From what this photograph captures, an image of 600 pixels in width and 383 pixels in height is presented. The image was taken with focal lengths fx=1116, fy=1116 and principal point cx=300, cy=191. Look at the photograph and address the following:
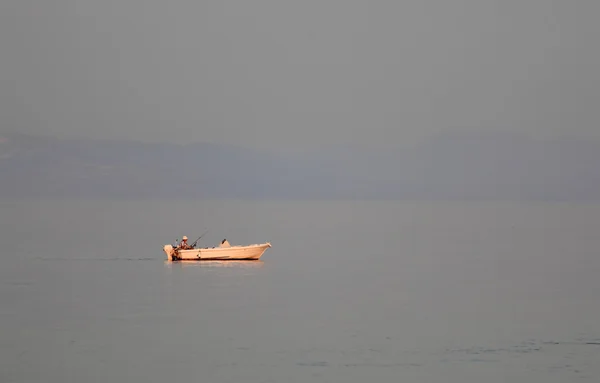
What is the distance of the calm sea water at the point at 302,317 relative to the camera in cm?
4538

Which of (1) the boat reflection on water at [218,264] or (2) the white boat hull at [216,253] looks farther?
(2) the white boat hull at [216,253]

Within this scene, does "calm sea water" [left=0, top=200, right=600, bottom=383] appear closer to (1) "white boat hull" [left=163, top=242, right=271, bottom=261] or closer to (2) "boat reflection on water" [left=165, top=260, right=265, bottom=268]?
(2) "boat reflection on water" [left=165, top=260, right=265, bottom=268]

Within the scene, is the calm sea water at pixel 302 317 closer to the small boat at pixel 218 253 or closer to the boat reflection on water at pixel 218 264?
the boat reflection on water at pixel 218 264

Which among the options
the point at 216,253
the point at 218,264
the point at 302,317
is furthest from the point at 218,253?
the point at 302,317

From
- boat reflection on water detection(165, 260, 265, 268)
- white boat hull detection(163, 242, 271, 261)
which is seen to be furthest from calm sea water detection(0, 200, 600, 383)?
white boat hull detection(163, 242, 271, 261)

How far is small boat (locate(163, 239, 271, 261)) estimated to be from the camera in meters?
90.9

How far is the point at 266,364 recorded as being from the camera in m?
46.1

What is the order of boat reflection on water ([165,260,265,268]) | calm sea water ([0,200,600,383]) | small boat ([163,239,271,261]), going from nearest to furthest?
calm sea water ([0,200,600,383])
boat reflection on water ([165,260,265,268])
small boat ([163,239,271,261])

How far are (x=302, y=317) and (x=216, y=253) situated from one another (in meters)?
31.4

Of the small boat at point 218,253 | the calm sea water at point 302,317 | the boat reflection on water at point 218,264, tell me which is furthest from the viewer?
the small boat at point 218,253

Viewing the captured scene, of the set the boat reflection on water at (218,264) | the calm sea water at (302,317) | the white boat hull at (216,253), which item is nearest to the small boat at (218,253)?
the white boat hull at (216,253)

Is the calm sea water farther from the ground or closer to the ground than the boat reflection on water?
closer to the ground

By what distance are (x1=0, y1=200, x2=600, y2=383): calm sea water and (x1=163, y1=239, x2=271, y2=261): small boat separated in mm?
954

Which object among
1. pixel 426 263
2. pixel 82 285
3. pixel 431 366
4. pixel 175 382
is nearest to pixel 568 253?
pixel 426 263
